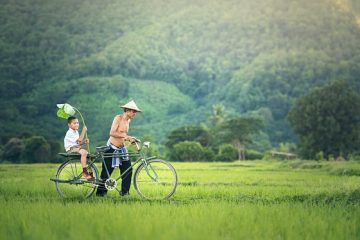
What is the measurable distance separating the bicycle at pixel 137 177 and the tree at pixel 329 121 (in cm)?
3910

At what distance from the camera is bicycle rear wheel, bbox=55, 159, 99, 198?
9.05 m

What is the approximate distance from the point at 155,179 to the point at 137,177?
0.31m

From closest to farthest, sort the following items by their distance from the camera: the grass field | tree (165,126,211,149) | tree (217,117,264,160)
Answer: the grass field, tree (165,126,211,149), tree (217,117,264,160)

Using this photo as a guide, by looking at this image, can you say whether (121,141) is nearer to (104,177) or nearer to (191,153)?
(104,177)

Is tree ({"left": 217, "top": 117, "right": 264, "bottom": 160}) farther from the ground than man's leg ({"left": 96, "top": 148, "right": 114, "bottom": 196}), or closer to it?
farther from the ground

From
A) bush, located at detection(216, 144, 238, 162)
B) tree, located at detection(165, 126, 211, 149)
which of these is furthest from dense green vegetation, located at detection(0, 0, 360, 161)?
bush, located at detection(216, 144, 238, 162)

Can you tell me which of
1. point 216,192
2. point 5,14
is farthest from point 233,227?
point 5,14

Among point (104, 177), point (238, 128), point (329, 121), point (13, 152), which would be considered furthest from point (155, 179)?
point (238, 128)

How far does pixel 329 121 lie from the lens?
4719 centimetres

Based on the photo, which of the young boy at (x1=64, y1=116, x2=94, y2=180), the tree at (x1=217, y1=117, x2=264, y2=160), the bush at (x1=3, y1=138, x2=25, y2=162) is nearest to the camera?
the young boy at (x1=64, y1=116, x2=94, y2=180)

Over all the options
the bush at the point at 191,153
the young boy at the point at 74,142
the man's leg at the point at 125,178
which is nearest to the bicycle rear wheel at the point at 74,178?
the young boy at the point at 74,142

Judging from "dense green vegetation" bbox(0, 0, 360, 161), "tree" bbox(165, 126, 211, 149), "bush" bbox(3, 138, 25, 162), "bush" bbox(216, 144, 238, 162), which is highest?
"dense green vegetation" bbox(0, 0, 360, 161)

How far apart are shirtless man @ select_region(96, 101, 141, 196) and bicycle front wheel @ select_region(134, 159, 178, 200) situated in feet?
1.43

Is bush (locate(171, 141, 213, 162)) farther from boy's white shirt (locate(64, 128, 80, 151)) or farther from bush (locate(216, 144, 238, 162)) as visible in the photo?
boy's white shirt (locate(64, 128, 80, 151))
